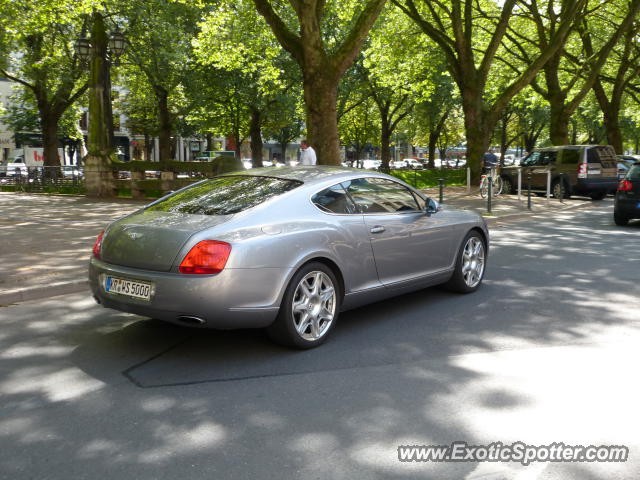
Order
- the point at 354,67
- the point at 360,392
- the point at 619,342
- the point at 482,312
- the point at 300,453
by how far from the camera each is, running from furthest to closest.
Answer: the point at 354,67 → the point at 482,312 → the point at 619,342 → the point at 360,392 → the point at 300,453

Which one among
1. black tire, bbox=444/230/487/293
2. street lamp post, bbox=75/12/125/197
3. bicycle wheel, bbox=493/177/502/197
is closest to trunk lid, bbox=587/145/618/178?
bicycle wheel, bbox=493/177/502/197

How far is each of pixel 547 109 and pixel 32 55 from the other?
42.5 metres

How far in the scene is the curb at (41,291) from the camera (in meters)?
6.83

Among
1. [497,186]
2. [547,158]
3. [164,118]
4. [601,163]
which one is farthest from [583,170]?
[164,118]

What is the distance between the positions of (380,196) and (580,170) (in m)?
16.3

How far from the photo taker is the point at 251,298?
4609 millimetres

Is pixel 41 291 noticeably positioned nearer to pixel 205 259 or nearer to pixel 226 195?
pixel 226 195

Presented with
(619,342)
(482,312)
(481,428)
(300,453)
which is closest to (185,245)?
(300,453)

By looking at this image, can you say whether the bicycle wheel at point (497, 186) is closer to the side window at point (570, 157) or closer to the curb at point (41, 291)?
the side window at point (570, 157)

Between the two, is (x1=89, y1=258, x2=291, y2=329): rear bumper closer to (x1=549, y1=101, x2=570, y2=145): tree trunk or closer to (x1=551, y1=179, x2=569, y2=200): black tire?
(x1=551, y1=179, x2=569, y2=200): black tire

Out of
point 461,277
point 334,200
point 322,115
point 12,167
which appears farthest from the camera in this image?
point 12,167

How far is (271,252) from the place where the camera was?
472cm

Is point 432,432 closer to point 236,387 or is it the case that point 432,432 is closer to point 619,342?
point 236,387

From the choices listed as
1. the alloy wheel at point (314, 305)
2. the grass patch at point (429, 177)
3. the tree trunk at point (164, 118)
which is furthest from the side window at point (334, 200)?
the tree trunk at point (164, 118)
